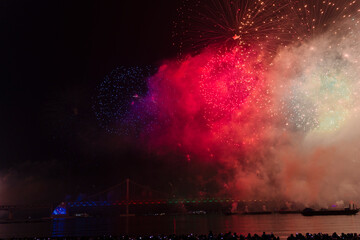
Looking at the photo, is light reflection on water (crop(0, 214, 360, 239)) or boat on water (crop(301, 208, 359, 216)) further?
boat on water (crop(301, 208, 359, 216))

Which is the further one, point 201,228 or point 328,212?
point 328,212

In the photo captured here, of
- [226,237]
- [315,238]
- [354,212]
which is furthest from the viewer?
[354,212]

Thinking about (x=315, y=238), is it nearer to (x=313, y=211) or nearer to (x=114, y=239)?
(x=114, y=239)

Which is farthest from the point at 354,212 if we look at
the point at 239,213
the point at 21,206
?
the point at 21,206

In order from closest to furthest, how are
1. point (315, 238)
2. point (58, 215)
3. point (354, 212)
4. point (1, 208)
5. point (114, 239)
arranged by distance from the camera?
point (315, 238), point (114, 239), point (354, 212), point (1, 208), point (58, 215)

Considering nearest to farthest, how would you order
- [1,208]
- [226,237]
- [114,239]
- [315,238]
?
[315,238] → [226,237] → [114,239] → [1,208]

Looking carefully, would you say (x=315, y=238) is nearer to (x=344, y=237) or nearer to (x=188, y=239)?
(x=344, y=237)

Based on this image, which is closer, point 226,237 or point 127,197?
point 226,237

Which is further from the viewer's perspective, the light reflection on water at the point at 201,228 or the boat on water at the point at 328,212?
the boat on water at the point at 328,212

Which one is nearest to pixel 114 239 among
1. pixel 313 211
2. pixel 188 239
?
pixel 188 239
